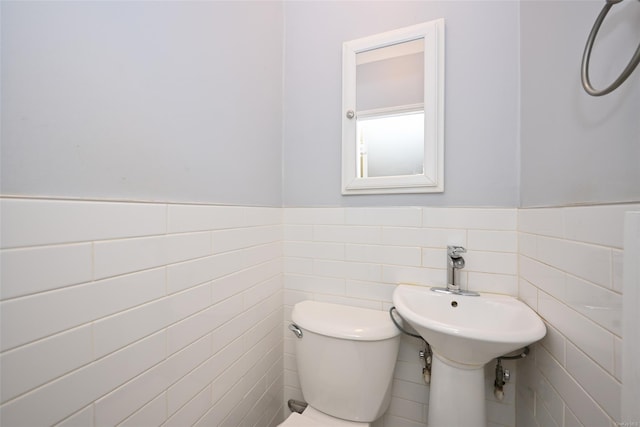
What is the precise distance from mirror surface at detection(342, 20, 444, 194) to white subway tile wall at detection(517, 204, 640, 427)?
0.41 m

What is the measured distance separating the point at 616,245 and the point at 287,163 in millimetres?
1132

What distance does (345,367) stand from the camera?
2.97ft

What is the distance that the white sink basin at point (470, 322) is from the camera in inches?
25.1

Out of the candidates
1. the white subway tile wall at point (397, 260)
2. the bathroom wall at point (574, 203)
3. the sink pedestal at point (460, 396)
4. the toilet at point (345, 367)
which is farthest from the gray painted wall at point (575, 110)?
the toilet at point (345, 367)

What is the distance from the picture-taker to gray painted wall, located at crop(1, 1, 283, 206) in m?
0.41

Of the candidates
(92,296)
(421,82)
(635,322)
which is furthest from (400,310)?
(421,82)

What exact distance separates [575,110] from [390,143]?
0.58 m

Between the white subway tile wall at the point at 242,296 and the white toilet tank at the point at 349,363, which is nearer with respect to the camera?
the white subway tile wall at the point at 242,296

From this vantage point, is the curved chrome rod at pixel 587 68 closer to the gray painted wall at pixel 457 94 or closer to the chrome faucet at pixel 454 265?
the gray painted wall at pixel 457 94

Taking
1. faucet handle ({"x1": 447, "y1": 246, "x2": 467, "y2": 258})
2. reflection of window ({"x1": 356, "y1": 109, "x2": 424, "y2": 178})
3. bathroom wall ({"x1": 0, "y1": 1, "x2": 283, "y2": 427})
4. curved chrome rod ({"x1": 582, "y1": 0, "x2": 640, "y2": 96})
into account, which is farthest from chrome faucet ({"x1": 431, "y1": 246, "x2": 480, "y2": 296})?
bathroom wall ({"x1": 0, "y1": 1, "x2": 283, "y2": 427})

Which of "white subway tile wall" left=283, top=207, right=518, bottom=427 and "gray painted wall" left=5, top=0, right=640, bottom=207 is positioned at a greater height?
"gray painted wall" left=5, top=0, right=640, bottom=207

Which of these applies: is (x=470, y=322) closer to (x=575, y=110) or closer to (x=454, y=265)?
(x=454, y=265)

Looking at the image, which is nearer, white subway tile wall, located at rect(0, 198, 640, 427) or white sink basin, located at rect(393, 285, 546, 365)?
white subway tile wall, located at rect(0, 198, 640, 427)

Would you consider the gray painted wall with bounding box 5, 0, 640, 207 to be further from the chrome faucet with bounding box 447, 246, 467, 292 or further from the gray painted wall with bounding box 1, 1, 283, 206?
the chrome faucet with bounding box 447, 246, 467, 292
